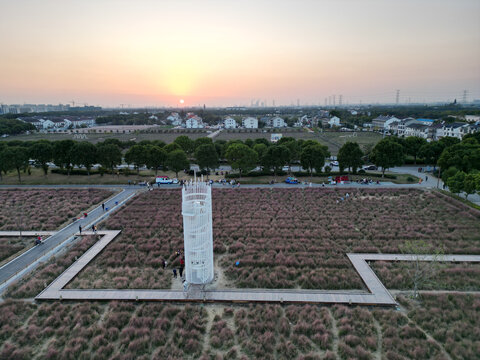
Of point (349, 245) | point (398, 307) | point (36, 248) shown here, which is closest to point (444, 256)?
point (349, 245)

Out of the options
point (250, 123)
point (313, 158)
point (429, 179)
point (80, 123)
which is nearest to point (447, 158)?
point (429, 179)

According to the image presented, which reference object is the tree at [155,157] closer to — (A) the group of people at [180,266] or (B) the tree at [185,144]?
(B) the tree at [185,144]

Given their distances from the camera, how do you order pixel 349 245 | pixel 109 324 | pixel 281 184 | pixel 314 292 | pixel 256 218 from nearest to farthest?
pixel 109 324, pixel 314 292, pixel 349 245, pixel 256 218, pixel 281 184

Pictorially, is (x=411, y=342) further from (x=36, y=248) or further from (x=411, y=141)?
(x=411, y=141)

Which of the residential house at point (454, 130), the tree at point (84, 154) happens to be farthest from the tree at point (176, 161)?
the residential house at point (454, 130)

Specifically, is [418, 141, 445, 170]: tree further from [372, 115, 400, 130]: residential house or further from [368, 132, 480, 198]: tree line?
[372, 115, 400, 130]: residential house

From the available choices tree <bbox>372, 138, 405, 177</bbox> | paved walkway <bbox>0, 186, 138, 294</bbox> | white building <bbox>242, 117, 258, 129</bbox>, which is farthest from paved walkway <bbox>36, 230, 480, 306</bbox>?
white building <bbox>242, 117, 258, 129</bbox>
